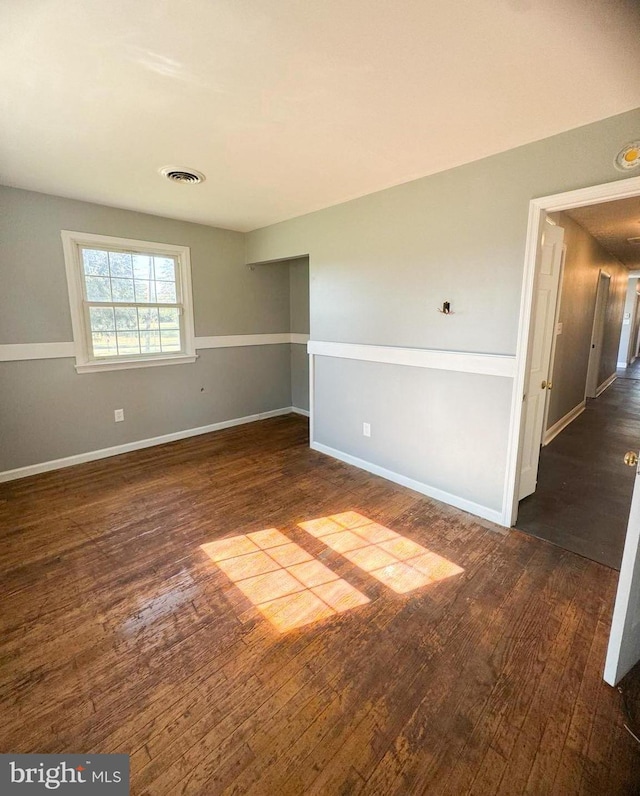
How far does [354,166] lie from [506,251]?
3.91 ft

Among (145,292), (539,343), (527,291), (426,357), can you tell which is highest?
(145,292)

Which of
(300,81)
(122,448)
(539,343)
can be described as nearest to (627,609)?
(539,343)

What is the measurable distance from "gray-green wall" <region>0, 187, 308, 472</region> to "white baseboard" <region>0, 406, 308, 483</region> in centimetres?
5

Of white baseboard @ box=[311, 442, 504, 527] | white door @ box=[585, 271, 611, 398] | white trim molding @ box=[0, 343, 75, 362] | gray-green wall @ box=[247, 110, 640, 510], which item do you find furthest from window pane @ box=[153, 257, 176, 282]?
white door @ box=[585, 271, 611, 398]

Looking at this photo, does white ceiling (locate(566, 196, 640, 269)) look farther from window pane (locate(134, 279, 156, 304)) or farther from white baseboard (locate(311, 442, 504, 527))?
window pane (locate(134, 279, 156, 304))

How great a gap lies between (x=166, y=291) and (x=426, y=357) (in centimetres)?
295

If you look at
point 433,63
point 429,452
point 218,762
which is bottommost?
point 218,762

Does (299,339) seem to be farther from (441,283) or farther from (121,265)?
(441,283)

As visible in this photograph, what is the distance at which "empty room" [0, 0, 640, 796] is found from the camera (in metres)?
1.27

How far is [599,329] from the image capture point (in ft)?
18.5

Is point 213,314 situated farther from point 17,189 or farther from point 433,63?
point 433,63

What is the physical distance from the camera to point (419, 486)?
305 centimetres

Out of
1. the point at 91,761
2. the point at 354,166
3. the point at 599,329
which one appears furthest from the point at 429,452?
the point at 599,329

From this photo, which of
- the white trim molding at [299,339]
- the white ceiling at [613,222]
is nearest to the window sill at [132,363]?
the white trim molding at [299,339]
